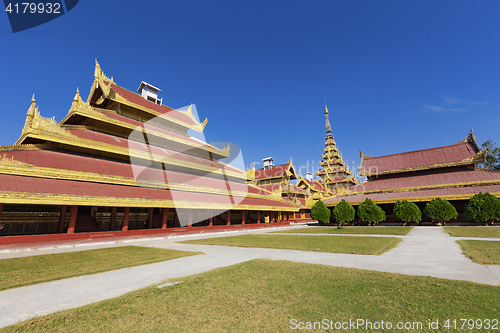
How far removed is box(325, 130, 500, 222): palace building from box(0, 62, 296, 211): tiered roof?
13918 mm

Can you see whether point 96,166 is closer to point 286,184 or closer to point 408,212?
point 408,212

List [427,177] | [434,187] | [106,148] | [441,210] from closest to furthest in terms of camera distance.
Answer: [106,148], [441,210], [434,187], [427,177]

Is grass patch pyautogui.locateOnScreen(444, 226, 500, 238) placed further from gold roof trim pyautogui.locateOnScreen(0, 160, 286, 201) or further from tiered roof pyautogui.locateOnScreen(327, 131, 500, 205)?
gold roof trim pyautogui.locateOnScreen(0, 160, 286, 201)

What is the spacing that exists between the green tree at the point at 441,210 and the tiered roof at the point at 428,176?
1.27m

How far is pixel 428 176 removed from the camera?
1160 inches

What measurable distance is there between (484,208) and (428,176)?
31.4 ft

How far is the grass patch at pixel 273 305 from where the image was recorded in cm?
305

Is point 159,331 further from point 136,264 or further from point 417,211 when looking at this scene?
point 417,211

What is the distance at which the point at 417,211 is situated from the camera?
24000 millimetres

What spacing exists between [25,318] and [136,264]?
3709 mm

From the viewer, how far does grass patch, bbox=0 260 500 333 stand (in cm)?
305

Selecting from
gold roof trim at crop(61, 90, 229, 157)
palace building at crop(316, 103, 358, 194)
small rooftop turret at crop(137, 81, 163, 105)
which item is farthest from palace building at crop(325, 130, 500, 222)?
small rooftop turret at crop(137, 81, 163, 105)

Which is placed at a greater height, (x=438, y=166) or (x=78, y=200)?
(x=438, y=166)

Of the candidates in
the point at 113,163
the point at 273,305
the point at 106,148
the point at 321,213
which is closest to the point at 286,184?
the point at 321,213
